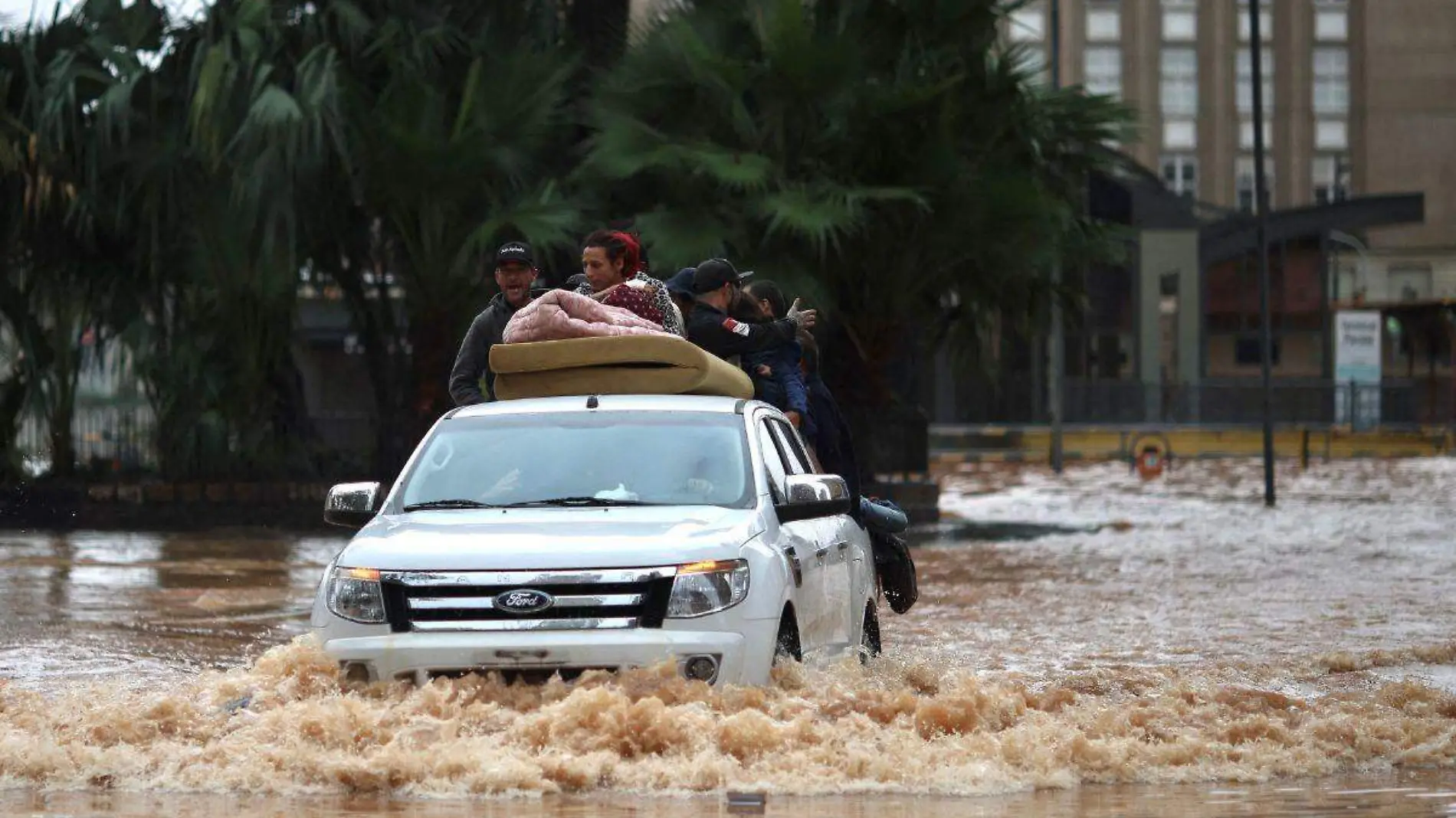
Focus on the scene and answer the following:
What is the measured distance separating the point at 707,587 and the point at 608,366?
6.19 feet

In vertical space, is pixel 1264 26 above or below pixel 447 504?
above

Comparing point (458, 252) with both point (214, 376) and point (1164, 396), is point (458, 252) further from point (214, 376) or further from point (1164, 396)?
point (1164, 396)

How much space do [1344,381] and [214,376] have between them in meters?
34.2

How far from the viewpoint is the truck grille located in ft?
27.7

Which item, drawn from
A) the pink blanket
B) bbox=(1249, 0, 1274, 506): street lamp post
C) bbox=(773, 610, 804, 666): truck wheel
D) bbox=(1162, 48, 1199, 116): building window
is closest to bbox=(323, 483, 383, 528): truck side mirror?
the pink blanket

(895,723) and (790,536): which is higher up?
(790,536)

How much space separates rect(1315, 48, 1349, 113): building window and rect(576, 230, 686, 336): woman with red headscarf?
290ft

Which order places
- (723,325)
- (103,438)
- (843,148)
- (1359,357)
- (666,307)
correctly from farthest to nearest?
(1359,357) < (103,438) < (843,148) < (723,325) < (666,307)

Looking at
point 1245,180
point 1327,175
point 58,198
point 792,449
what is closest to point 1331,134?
point 1327,175

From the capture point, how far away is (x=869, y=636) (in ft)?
35.9

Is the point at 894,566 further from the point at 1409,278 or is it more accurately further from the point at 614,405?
the point at 1409,278

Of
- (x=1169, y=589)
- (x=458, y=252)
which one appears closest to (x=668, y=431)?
(x=1169, y=589)

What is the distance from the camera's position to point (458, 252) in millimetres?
25234

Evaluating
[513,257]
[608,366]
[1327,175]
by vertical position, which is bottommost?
[608,366]
